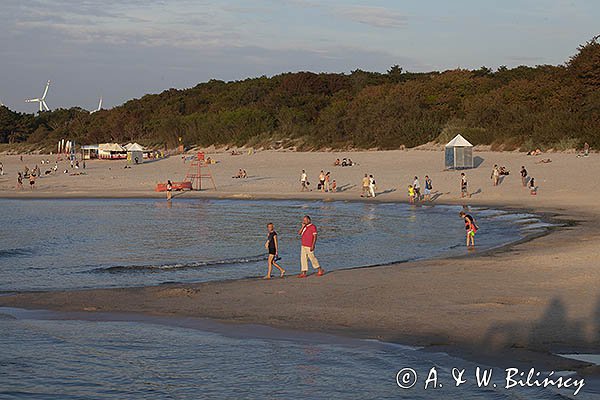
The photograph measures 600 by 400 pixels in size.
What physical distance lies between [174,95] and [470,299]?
108 meters

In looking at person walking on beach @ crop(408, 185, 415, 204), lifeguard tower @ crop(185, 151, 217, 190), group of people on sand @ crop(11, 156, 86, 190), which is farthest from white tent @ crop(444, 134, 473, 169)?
group of people on sand @ crop(11, 156, 86, 190)

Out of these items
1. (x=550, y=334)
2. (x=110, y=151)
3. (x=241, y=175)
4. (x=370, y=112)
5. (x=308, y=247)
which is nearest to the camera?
(x=550, y=334)

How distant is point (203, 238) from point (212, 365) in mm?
17383

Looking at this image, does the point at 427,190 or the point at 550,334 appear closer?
the point at 550,334

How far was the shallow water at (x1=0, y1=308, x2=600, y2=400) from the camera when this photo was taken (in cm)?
916

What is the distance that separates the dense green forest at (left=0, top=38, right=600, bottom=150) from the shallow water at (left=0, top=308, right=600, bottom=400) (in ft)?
138

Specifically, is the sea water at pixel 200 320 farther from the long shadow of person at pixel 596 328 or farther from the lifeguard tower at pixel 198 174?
the lifeguard tower at pixel 198 174

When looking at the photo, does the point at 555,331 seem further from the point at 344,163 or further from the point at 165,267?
the point at 344,163

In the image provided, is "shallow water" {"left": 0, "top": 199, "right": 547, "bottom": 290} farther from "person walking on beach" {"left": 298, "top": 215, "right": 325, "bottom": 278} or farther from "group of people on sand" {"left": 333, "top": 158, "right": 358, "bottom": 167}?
"group of people on sand" {"left": 333, "top": 158, "right": 358, "bottom": 167}

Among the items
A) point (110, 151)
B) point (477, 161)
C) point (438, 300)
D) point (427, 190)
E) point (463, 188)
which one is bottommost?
point (438, 300)

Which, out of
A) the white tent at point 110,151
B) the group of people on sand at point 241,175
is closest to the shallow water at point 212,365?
the group of people on sand at point 241,175

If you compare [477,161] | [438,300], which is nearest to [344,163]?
[477,161]

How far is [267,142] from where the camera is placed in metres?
77.1

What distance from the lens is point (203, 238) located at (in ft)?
90.4
